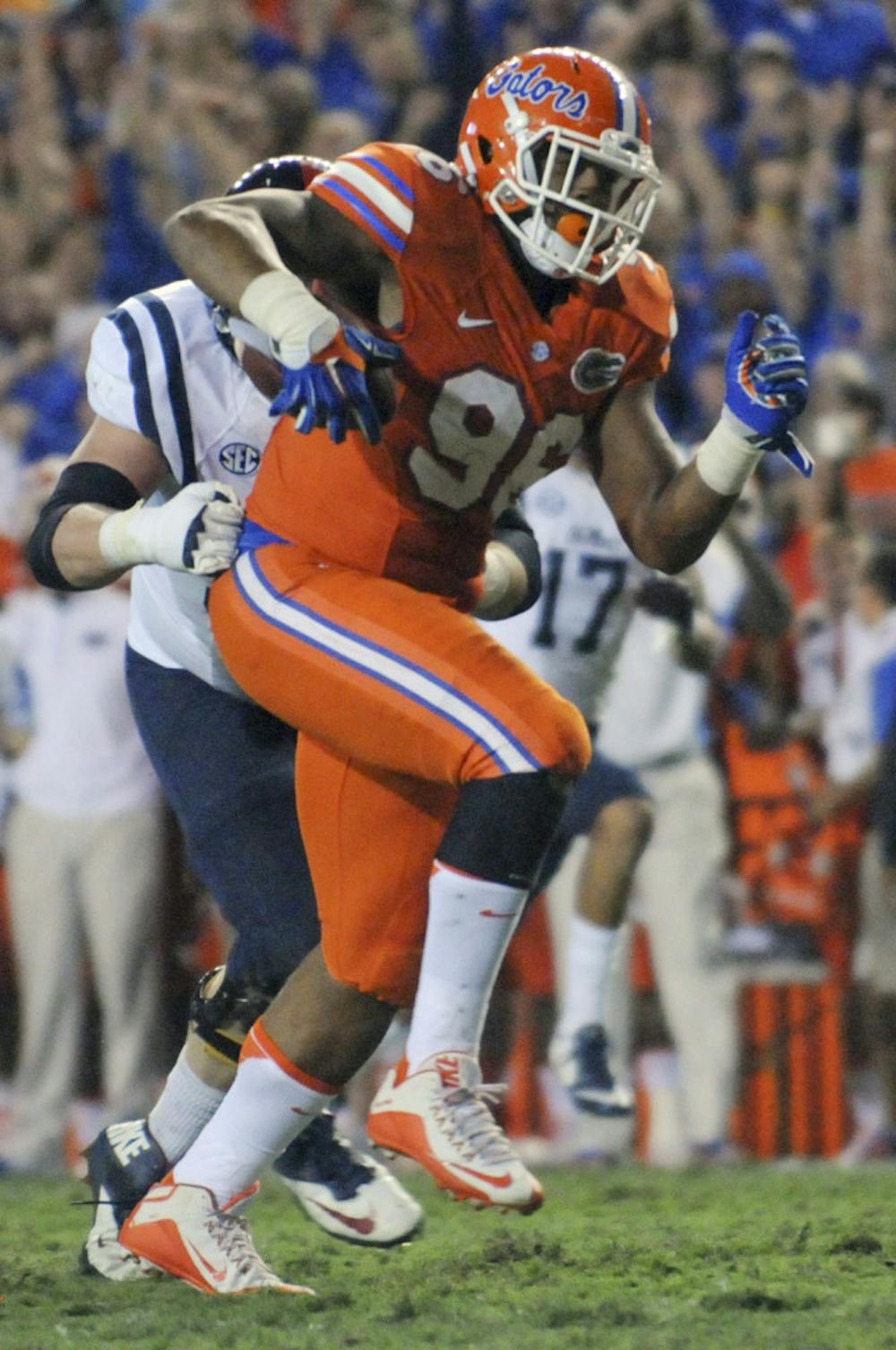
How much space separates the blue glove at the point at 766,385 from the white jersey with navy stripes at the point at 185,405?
849 millimetres

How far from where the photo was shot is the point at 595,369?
3143 millimetres

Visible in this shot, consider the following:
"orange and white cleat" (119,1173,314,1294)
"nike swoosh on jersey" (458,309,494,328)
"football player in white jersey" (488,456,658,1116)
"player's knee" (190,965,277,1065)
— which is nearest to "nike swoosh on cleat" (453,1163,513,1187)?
"orange and white cleat" (119,1173,314,1294)

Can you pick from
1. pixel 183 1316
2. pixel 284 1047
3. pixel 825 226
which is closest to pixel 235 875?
Result: pixel 284 1047

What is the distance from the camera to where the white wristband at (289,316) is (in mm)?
2766

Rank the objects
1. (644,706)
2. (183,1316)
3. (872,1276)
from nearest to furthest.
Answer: (183,1316)
(872,1276)
(644,706)

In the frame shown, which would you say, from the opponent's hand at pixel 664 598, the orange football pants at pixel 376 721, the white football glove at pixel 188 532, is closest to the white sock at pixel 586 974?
the opponent's hand at pixel 664 598

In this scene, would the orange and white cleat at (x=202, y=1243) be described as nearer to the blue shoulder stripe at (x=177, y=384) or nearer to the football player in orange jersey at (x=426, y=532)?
the football player in orange jersey at (x=426, y=532)

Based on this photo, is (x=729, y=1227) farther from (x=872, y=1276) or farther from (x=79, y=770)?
(x=79, y=770)

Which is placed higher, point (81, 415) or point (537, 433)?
point (537, 433)

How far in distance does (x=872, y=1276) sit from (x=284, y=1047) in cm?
96

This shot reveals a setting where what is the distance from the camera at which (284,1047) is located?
304 cm

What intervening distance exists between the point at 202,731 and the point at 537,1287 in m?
1.02

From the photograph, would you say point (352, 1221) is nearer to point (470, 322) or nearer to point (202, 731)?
point (202, 731)

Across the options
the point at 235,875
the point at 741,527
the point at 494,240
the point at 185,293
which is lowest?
the point at 741,527
